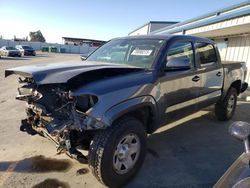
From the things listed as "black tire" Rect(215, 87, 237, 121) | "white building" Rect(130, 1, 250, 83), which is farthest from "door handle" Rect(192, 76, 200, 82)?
"white building" Rect(130, 1, 250, 83)

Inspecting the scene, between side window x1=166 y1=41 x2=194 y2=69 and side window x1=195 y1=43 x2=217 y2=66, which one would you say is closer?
side window x1=166 y1=41 x2=194 y2=69

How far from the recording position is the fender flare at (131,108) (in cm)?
285

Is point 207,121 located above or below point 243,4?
below

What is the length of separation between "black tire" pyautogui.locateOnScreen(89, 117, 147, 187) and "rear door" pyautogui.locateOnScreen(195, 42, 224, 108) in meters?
2.15

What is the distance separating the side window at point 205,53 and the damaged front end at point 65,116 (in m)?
2.75

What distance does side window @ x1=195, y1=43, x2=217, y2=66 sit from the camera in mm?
4861

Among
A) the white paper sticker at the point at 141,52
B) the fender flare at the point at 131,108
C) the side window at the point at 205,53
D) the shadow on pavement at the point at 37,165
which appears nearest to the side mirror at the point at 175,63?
the white paper sticker at the point at 141,52

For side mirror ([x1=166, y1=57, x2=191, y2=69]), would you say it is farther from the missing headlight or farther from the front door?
the missing headlight

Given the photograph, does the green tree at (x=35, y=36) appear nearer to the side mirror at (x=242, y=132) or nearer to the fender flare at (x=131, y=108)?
the fender flare at (x=131, y=108)

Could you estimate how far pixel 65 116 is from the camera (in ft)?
10.1

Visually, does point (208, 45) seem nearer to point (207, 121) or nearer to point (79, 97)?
point (207, 121)

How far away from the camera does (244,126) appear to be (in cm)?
191

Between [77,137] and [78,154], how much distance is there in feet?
0.68

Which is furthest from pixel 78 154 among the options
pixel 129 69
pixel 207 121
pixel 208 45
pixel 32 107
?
pixel 207 121
